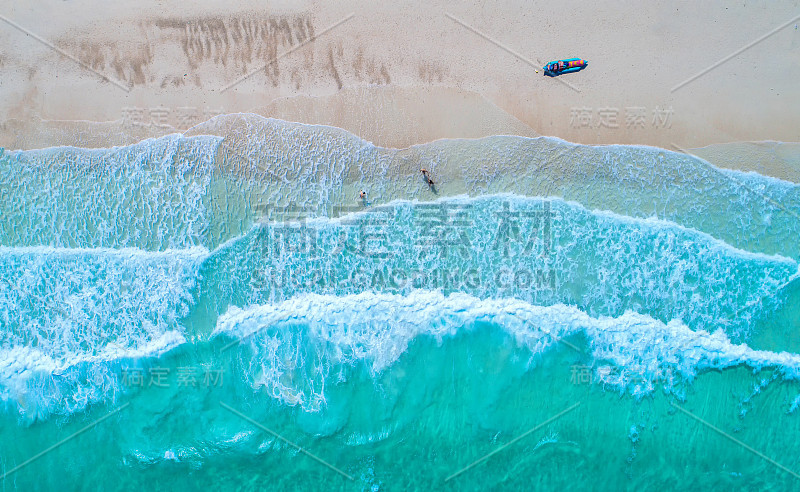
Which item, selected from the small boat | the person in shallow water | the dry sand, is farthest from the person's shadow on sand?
the small boat

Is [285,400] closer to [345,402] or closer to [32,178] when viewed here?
[345,402]

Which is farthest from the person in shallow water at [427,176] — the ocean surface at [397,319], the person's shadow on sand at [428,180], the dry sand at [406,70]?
the dry sand at [406,70]

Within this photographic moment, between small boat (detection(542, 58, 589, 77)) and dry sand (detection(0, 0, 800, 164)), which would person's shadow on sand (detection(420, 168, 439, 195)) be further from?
small boat (detection(542, 58, 589, 77))

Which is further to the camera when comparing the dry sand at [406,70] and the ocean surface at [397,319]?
the dry sand at [406,70]

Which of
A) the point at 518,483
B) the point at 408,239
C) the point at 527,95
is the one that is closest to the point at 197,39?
the point at 408,239

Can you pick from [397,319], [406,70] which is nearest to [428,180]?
[406,70]

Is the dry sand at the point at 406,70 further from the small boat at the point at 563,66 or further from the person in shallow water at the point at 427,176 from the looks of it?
the person in shallow water at the point at 427,176
